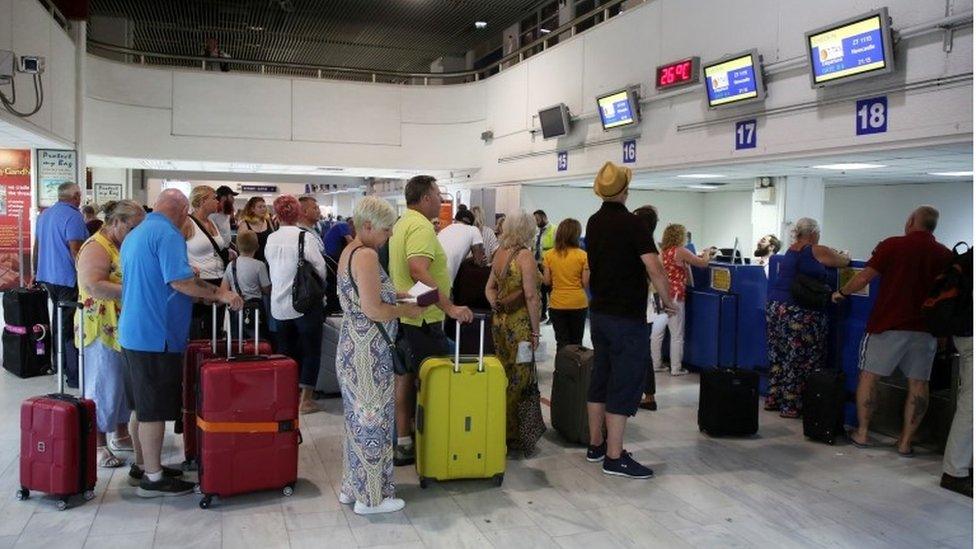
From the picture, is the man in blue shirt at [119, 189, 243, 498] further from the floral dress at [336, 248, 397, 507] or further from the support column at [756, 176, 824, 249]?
the support column at [756, 176, 824, 249]

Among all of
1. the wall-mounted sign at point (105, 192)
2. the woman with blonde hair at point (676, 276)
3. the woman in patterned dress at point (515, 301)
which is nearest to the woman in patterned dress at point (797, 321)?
the woman with blonde hair at point (676, 276)

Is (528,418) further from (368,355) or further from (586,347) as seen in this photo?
(368,355)

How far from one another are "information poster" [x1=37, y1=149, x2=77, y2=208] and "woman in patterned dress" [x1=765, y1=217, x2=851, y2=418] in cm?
942

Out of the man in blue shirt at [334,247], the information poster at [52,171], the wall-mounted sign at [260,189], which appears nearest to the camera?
the man in blue shirt at [334,247]

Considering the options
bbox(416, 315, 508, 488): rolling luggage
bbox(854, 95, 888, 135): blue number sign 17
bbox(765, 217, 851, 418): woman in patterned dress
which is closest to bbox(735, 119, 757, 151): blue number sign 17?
bbox(854, 95, 888, 135): blue number sign 17

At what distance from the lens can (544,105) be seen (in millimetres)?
12203

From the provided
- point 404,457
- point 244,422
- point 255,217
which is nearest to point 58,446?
point 244,422

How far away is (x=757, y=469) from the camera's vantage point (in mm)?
4469

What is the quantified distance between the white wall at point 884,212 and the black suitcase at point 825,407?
8507mm

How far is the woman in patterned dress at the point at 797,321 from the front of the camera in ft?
17.8

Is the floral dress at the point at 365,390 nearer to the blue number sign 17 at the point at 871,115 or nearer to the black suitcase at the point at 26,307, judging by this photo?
the black suitcase at the point at 26,307

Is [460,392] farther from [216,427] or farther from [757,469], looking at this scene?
[757,469]

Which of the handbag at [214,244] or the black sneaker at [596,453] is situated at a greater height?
the handbag at [214,244]

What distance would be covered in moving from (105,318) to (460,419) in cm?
198
